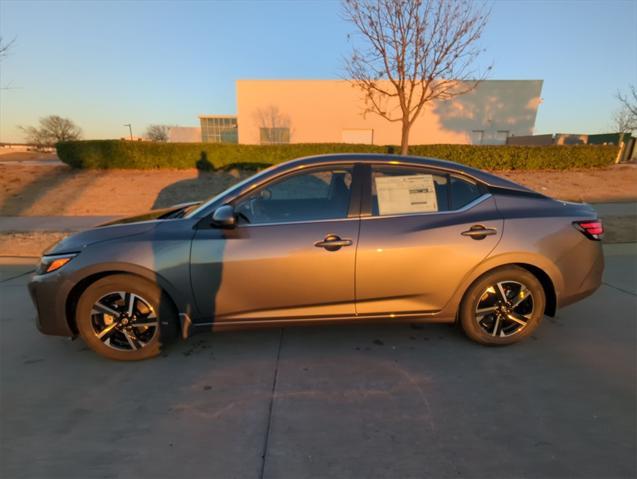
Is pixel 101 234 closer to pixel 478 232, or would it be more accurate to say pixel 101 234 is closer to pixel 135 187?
pixel 478 232

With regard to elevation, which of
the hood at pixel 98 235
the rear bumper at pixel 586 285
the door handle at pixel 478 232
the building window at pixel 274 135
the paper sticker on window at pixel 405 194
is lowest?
the rear bumper at pixel 586 285

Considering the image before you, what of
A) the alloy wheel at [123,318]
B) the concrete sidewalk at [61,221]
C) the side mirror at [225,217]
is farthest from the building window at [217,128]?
the side mirror at [225,217]

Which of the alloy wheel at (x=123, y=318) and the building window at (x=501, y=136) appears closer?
the alloy wheel at (x=123, y=318)

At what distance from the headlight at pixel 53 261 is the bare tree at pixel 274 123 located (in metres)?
30.3

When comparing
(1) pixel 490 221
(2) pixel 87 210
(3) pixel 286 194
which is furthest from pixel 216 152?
(1) pixel 490 221

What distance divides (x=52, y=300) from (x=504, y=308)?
382cm

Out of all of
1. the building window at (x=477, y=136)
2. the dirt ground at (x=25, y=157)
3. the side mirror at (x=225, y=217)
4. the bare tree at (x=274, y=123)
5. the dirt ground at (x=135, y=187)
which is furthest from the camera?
the dirt ground at (x=25, y=157)

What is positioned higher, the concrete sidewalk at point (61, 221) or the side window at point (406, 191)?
the side window at point (406, 191)

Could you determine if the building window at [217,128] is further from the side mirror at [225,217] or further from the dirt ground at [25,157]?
the side mirror at [225,217]

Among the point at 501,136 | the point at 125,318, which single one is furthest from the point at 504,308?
the point at 501,136

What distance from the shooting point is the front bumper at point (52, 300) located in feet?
8.92

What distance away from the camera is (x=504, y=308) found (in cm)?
298

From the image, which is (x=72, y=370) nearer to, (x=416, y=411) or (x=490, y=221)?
(x=416, y=411)

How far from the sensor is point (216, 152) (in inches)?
563
